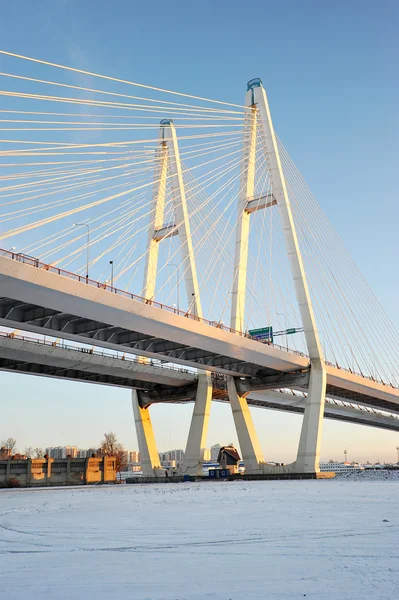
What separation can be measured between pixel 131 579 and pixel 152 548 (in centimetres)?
236

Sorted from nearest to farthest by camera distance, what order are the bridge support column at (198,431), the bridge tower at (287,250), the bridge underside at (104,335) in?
the bridge underside at (104,335), the bridge tower at (287,250), the bridge support column at (198,431)

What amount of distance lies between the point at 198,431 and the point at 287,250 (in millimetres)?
16343

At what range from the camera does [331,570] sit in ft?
22.5

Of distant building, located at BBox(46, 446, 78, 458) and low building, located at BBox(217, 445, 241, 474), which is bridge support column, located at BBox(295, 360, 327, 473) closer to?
low building, located at BBox(217, 445, 241, 474)

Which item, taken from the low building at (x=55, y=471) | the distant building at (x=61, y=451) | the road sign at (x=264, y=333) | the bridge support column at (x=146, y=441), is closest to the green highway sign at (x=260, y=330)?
the road sign at (x=264, y=333)

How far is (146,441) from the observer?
51.5 m

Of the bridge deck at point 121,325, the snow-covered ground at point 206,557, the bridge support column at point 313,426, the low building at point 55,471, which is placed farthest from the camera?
the low building at point 55,471

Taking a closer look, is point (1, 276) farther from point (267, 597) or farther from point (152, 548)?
point (267, 597)

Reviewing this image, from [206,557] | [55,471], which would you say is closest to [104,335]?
[206,557]

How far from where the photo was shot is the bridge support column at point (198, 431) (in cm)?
4794

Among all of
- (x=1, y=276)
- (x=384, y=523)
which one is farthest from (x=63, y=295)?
(x=384, y=523)

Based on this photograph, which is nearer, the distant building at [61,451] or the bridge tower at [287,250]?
the bridge tower at [287,250]

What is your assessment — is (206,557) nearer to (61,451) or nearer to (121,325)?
(121,325)

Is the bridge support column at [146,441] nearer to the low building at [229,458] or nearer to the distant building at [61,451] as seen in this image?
the low building at [229,458]
